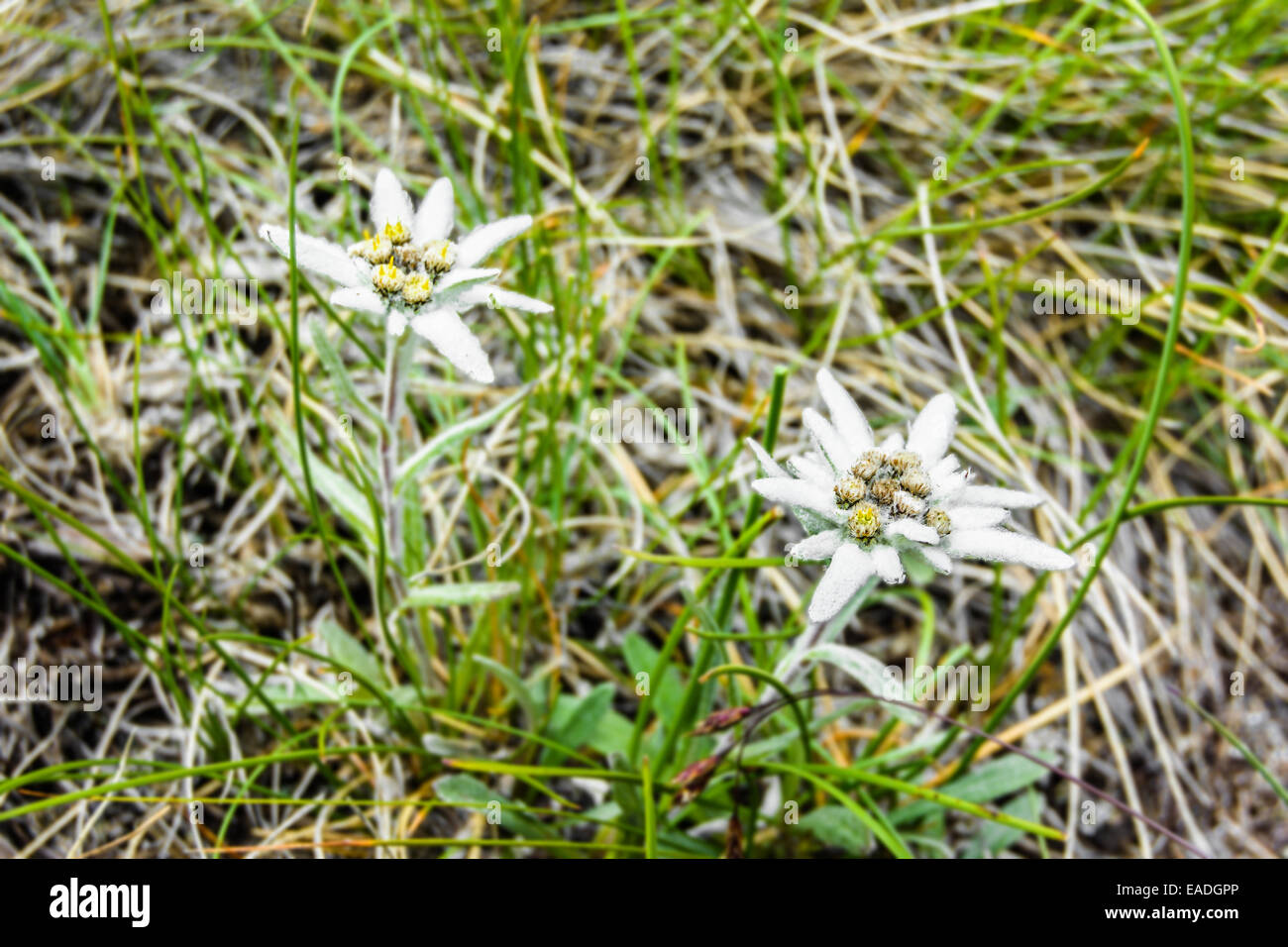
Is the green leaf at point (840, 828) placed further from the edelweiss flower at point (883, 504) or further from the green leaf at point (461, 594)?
the green leaf at point (461, 594)

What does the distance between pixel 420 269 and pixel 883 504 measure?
0.86 metres

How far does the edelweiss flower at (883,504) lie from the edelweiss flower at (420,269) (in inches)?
19.5

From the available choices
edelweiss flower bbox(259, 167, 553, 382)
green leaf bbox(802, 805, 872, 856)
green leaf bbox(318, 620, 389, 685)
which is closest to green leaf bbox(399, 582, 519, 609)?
green leaf bbox(318, 620, 389, 685)

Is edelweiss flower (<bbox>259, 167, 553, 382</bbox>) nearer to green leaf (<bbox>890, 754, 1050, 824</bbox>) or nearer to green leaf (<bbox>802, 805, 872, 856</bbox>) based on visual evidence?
green leaf (<bbox>802, 805, 872, 856</bbox>)

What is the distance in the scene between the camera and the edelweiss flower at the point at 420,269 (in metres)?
1.39

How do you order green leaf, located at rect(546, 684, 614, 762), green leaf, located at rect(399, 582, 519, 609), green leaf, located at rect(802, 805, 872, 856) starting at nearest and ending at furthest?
green leaf, located at rect(399, 582, 519, 609)
green leaf, located at rect(802, 805, 872, 856)
green leaf, located at rect(546, 684, 614, 762)

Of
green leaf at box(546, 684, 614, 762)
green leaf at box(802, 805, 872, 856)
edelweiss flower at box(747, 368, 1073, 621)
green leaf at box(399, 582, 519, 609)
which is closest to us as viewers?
edelweiss flower at box(747, 368, 1073, 621)

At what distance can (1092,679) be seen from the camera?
233cm

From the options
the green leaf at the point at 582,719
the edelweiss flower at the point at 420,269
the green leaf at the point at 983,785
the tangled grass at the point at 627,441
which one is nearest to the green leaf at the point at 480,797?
the tangled grass at the point at 627,441

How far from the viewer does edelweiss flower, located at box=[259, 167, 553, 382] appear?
139 centimetres

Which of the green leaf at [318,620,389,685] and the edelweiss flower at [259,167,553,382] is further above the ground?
the edelweiss flower at [259,167,553,382]

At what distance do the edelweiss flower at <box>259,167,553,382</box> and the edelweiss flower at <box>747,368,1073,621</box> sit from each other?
1.62 ft

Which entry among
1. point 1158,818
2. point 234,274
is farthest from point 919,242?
point 234,274
